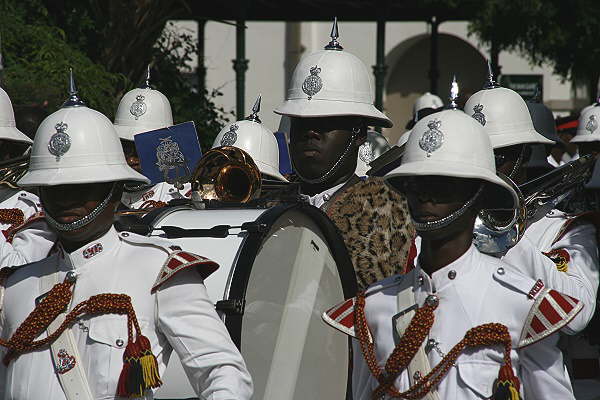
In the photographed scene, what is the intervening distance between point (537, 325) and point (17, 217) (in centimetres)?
336

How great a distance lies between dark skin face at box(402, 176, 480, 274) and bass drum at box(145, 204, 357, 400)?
1.00 metres

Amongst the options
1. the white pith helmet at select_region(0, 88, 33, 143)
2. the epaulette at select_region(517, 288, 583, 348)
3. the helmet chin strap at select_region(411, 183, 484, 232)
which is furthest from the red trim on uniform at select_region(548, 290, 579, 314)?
the white pith helmet at select_region(0, 88, 33, 143)

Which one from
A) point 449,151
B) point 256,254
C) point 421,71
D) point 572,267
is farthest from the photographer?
point 421,71

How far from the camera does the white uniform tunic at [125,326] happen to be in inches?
157

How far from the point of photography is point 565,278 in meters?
5.01

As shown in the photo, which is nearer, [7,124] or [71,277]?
[71,277]

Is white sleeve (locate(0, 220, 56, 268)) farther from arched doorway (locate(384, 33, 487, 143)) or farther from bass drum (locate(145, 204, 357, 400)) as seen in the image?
arched doorway (locate(384, 33, 487, 143))

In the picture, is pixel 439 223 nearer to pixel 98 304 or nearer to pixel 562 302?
pixel 562 302

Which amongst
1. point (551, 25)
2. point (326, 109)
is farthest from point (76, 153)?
point (551, 25)

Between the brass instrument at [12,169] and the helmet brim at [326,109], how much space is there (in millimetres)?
1372

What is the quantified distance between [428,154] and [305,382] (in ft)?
5.49

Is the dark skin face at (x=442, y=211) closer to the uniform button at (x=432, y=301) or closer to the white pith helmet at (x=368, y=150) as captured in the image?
the uniform button at (x=432, y=301)

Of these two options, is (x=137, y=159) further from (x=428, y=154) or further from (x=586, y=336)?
(x=428, y=154)

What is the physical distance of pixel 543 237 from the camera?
18.7 ft
